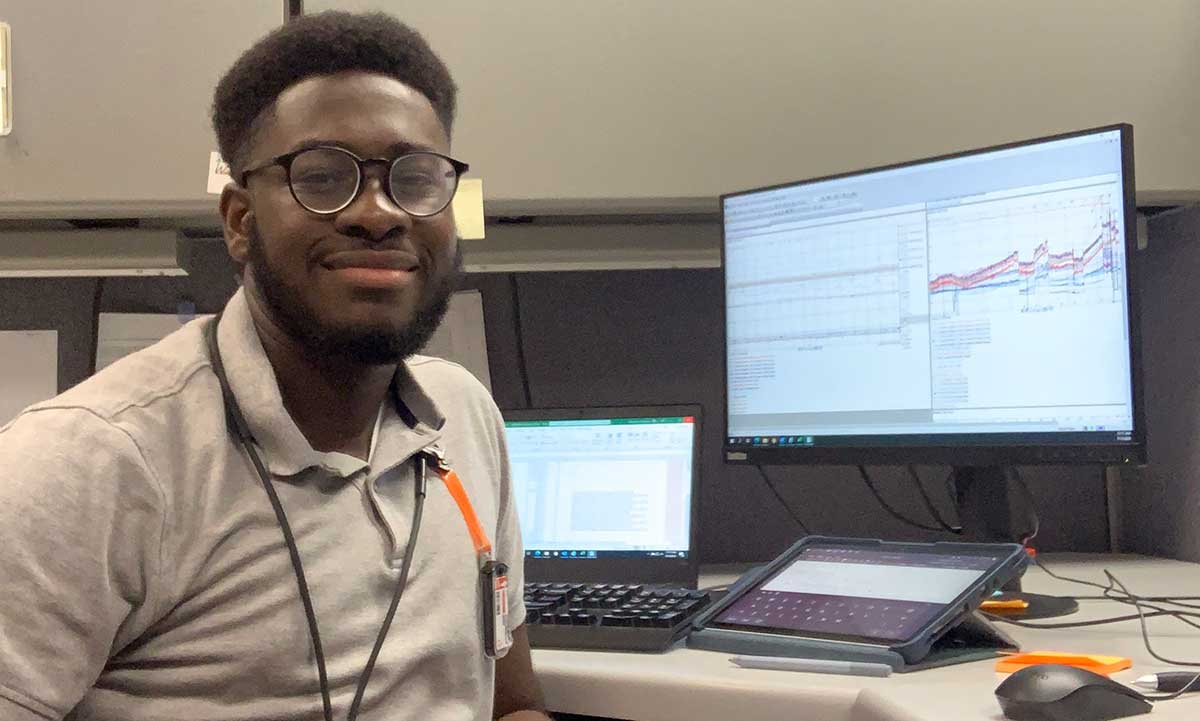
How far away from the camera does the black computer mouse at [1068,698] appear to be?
1.99ft

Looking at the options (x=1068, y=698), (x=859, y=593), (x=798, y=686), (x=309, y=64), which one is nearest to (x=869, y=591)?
(x=859, y=593)

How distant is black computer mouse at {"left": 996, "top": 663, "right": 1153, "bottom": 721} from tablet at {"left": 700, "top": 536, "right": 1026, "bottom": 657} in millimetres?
137

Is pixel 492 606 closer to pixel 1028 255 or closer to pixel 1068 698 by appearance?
pixel 1068 698

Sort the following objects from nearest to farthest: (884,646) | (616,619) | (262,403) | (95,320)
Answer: (262,403)
(884,646)
(616,619)
(95,320)

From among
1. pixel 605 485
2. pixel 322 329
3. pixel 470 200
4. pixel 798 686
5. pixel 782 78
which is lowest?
pixel 798 686

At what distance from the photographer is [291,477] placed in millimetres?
668

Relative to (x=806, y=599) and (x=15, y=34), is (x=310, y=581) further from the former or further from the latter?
(x=15, y=34)

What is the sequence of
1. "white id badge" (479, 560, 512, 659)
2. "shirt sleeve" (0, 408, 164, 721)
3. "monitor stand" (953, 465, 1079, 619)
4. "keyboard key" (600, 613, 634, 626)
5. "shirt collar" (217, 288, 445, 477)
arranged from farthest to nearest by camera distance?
"monitor stand" (953, 465, 1079, 619), "keyboard key" (600, 613, 634, 626), "white id badge" (479, 560, 512, 659), "shirt collar" (217, 288, 445, 477), "shirt sleeve" (0, 408, 164, 721)

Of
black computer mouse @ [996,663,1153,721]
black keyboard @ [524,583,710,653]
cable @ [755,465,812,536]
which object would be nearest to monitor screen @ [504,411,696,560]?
black keyboard @ [524,583,710,653]

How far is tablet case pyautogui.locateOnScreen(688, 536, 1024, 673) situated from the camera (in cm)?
76

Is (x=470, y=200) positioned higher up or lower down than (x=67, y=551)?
higher up

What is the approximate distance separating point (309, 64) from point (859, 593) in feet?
1.84

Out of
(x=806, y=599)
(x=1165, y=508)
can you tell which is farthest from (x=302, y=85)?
(x=1165, y=508)

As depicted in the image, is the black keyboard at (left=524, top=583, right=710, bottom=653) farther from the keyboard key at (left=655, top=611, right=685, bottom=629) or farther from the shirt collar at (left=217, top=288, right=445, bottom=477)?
the shirt collar at (left=217, top=288, right=445, bottom=477)
